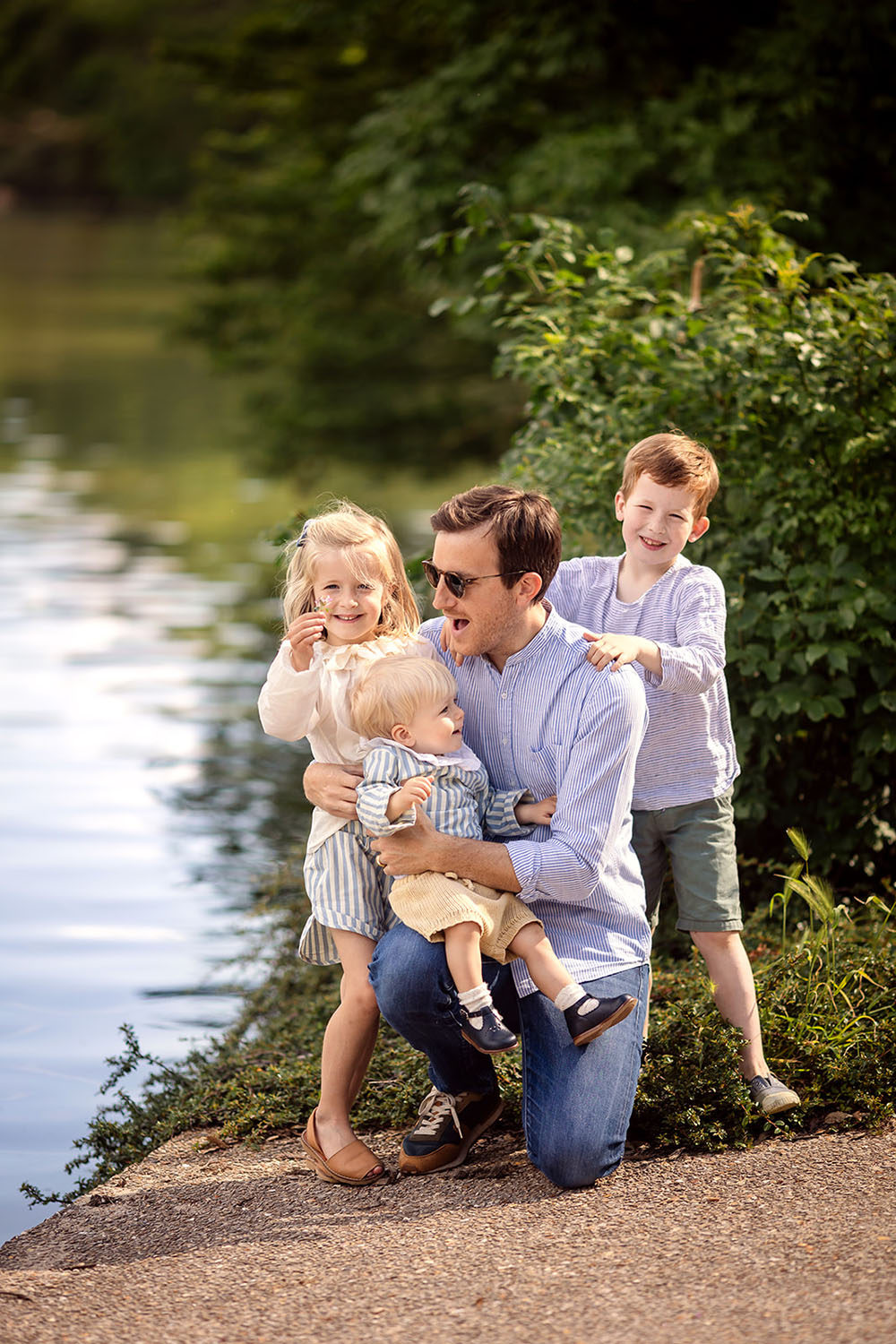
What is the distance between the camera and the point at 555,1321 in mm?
3008

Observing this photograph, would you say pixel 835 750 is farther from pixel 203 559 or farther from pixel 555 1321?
pixel 203 559

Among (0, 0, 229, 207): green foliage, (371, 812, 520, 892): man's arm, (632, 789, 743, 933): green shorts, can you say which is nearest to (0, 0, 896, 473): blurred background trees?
(632, 789, 743, 933): green shorts

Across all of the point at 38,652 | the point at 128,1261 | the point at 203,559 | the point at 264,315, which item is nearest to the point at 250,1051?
the point at 128,1261

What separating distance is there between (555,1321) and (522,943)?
0.83m

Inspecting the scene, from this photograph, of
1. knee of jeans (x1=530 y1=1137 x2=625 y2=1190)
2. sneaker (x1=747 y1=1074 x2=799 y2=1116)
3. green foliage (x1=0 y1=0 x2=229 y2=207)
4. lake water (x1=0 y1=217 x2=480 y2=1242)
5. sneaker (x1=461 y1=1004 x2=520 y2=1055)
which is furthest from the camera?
green foliage (x1=0 y1=0 x2=229 y2=207)

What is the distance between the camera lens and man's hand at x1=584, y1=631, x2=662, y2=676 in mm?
3594

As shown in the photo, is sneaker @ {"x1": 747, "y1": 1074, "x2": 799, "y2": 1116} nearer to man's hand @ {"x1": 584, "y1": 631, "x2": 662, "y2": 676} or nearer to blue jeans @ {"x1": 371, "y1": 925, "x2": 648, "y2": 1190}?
blue jeans @ {"x1": 371, "y1": 925, "x2": 648, "y2": 1190}

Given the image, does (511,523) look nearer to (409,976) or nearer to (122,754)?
(409,976)

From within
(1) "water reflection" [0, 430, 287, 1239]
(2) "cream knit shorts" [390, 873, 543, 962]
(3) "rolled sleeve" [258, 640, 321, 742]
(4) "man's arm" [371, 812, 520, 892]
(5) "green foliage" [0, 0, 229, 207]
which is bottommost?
(1) "water reflection" [0, 430, 287, 1239]

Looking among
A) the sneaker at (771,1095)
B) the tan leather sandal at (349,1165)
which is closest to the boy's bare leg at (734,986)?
the sneaker at (771,1095)

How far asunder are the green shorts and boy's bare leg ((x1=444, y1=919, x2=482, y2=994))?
66 centimetres

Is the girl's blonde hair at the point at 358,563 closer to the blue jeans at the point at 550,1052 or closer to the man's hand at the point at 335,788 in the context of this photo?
the man's hand at the point at 335,788

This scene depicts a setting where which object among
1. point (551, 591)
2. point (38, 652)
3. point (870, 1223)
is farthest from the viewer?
point (38, 652)

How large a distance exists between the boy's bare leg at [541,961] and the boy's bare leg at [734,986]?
0.55 meters
